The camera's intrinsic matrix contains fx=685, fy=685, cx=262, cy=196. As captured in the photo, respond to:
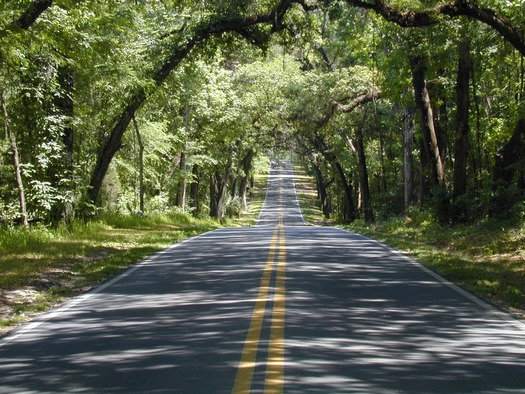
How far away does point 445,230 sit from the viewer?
869 inches

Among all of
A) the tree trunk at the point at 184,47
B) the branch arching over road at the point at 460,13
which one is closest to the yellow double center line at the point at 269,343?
the branch arching over road at the point at 460,13

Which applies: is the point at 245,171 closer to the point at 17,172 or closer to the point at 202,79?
the point at 202,79

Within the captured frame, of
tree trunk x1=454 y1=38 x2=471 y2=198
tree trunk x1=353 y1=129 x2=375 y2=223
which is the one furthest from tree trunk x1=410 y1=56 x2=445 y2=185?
tree trunk x1=353 y1=129 x2=375 y2=223

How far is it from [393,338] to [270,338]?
54.7 inches

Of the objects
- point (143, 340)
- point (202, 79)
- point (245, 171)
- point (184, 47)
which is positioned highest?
point (202, 79)

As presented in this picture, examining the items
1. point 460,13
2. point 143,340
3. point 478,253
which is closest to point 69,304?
point 143,340

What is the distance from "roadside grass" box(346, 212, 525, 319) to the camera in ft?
36.9

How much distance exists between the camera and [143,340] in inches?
305

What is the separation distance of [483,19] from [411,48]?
768 centimetres

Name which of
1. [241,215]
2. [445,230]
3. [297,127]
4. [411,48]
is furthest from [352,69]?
[241,215]

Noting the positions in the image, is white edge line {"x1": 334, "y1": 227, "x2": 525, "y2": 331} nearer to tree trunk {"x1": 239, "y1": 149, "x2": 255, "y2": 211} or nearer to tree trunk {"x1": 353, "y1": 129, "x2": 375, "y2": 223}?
tree trunk {"x1": 353, "y1": 129, "x2": 375, "y2": 223}

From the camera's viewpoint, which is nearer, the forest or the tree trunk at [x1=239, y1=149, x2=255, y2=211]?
the forest

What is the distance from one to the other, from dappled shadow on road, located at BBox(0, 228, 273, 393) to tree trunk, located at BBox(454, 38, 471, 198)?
1226 centimetres

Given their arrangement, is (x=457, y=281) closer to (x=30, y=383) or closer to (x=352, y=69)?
(x=30, y=383)
